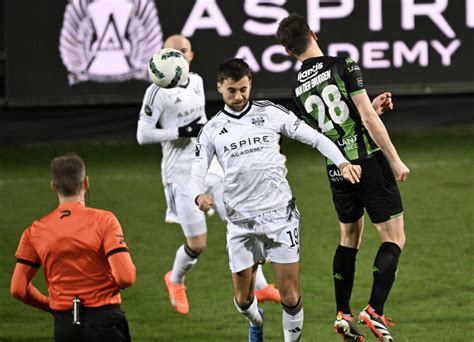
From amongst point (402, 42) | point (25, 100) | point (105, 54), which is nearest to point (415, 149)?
point (402, 42)

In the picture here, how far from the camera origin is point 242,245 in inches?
281

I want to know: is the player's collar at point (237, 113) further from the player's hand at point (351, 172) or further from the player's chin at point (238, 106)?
the player's hand at point (351, 172)

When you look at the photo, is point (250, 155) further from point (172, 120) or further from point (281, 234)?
point (172, 120)

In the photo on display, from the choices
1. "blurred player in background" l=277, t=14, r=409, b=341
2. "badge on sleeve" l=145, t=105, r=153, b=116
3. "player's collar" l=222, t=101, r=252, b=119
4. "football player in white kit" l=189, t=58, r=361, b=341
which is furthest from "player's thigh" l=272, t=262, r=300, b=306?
"badge on sleeve" l=145, t=105, r=153, b=116

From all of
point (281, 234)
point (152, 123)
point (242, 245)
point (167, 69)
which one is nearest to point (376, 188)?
point (281, 234)

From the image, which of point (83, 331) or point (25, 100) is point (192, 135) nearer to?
point (83, 331)

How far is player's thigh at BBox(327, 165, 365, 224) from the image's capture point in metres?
7.47

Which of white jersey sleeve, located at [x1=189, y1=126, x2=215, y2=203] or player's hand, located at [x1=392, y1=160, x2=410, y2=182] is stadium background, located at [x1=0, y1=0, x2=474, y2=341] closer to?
white jersey sleeve, located at [x1=189, y1=126, x2=215, y2=203]

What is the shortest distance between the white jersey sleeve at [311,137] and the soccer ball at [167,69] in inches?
62.0

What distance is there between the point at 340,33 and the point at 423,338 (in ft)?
25.9

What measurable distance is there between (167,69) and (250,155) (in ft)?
5.45

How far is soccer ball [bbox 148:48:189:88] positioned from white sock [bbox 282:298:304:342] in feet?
7.13

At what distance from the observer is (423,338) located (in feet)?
25.9

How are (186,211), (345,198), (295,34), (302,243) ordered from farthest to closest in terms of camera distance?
(302,243), (186,211), (345,198), (295,34)
